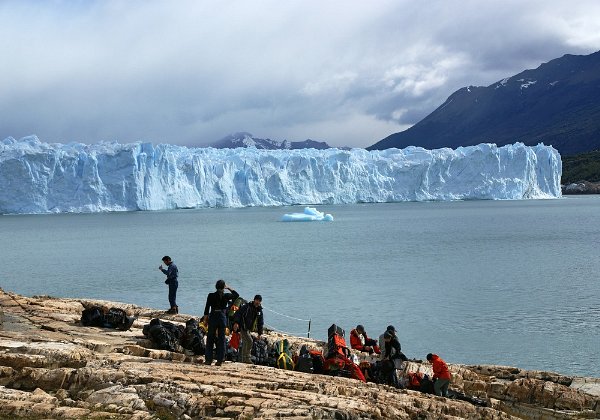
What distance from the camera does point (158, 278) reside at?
1302 inches

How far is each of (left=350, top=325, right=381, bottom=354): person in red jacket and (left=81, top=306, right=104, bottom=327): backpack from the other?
477 cm

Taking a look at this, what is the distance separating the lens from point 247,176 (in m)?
94.7

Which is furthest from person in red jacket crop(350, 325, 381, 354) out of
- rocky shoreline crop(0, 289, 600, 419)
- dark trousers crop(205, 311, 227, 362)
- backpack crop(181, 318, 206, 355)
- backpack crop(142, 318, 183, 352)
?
dark trousers crop(205, 311, 227, 362)

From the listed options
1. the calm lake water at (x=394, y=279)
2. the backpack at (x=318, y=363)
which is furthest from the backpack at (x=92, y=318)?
the calm lake water at (x=394, y=279)

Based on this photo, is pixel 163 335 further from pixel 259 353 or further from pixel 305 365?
pixel 305 365

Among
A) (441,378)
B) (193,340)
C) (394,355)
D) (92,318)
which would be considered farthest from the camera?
(92,318)

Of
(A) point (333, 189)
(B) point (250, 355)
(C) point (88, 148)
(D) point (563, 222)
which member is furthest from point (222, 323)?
(A) point (333, 189)

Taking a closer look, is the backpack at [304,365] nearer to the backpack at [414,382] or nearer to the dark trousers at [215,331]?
the dark trousers at [215,331]

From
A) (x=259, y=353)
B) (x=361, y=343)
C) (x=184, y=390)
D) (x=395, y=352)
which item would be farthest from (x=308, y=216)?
(x=184, y=390)

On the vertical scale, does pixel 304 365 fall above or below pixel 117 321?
below

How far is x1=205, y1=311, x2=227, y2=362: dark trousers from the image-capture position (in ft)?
31.9

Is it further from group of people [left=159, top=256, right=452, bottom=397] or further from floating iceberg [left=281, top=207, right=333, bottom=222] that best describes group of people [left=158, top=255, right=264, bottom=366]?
floating iceberg [left=281, top=207, right=333, bottom=222]

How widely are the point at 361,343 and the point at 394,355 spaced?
2089 millimetres

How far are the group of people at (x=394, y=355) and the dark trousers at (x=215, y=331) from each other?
8.81 feet
